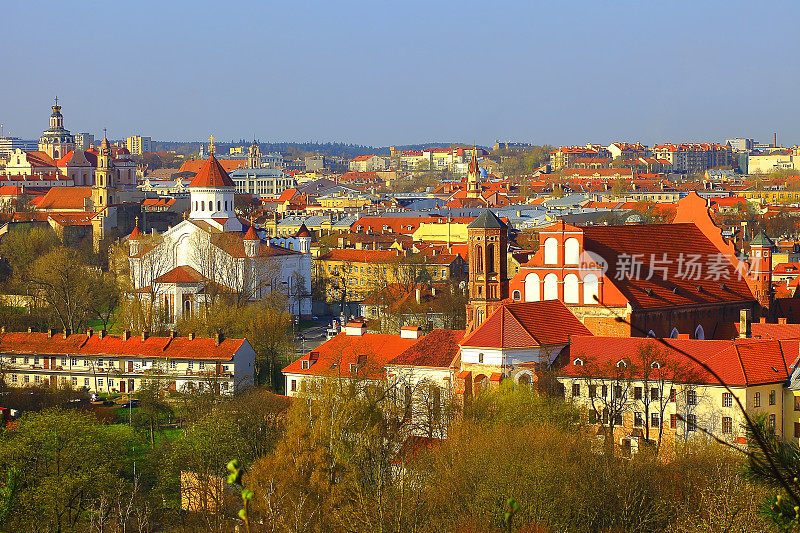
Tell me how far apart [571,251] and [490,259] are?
8.24 ft

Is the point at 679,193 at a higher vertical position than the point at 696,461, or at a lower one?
higher

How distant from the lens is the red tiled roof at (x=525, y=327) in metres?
36.9

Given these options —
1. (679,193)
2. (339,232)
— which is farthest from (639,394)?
(679,193)

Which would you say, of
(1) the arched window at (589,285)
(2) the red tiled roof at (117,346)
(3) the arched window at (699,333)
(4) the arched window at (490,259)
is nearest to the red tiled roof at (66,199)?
(2) the red tiled roof at (117,346)

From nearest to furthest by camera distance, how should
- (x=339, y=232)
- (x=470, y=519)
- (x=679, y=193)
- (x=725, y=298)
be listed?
(x=470, y=519) < (x=725, y=298) < (x=339, y=232) < (x=679, y=193)

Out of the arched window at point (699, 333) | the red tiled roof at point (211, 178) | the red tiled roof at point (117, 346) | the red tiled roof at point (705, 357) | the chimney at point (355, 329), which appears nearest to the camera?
the red tiled roof at point (705, 357)

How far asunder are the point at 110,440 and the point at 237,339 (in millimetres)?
17222

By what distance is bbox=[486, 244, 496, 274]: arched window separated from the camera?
135 ft

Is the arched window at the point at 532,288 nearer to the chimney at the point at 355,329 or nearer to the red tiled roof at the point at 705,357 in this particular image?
the red tiled roof at the point at 705,357

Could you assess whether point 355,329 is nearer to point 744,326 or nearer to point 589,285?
point 589,285

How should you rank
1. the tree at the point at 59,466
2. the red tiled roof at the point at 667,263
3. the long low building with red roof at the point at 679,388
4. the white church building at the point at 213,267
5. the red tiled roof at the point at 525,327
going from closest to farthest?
the tree at the point at 59,466, the long low building with red roof at the point at 679,388, the red tiled roof at the point at 525,327, the red tiled roof at the point at 667,263, the white church building at the point at 213,267

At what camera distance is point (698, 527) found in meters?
20.8

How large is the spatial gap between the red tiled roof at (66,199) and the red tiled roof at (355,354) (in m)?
63.7

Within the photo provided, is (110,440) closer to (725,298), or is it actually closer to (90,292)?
(725,298)
